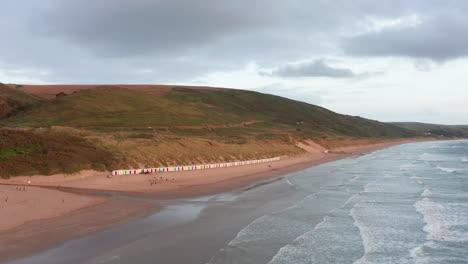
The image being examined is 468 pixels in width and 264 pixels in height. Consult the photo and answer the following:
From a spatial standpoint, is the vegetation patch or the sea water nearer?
the sea water

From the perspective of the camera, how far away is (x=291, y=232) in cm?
1719

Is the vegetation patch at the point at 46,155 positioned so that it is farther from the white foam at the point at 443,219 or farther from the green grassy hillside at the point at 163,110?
the green grassy hillside at the point at 163,110

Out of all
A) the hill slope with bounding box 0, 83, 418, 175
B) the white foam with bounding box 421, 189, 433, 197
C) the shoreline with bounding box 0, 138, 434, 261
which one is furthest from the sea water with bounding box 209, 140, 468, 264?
the hill slope with bounding box 0, 83, 418, 175

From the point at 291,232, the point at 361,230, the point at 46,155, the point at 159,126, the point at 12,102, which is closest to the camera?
the point at 291,232

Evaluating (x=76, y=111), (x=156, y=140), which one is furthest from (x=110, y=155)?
(x=76, y=111)

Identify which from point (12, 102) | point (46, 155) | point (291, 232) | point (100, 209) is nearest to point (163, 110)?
point (12, 102)

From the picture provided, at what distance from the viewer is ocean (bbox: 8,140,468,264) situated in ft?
43.9

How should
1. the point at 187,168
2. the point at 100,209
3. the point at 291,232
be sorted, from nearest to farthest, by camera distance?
1. the point at 291,232
2. the point at 100,209
3. the point at 187,168

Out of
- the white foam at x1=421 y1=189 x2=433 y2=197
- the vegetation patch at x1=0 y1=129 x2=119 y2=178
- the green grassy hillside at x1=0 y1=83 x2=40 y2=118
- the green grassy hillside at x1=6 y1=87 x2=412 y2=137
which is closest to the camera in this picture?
the vegetation patch at x1=0 y1=129 x2=119 y2=178

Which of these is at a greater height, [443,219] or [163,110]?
[163,110]

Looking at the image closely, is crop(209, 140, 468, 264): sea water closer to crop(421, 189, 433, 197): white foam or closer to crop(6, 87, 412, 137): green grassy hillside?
crop(421, 189, 433, 197): white foam

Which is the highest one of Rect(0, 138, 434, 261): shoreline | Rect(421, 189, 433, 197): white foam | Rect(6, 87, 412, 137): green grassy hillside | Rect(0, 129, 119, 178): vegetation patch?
Rect(6, 87, 412, 137): green grassy hillside

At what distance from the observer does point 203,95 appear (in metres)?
140

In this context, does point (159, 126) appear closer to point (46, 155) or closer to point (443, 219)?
point (46, 155)
